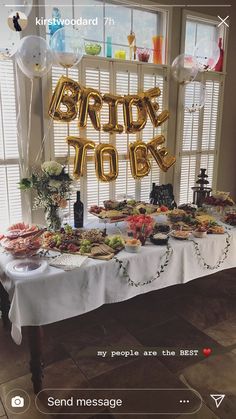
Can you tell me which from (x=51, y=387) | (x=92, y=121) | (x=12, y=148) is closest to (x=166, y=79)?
(x=92, y=121)

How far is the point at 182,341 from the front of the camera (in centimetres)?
241

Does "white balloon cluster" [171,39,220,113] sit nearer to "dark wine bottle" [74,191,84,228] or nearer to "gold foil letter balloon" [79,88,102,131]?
"gold foil letter balloon" [79,88,102,131]

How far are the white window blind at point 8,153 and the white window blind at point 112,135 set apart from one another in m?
0.35

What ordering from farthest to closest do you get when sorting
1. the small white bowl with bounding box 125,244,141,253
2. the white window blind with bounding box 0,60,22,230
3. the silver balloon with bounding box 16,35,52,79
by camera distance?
the white window blind with bounding box 0,60,22,230 → the silver balloon with bounding box 16,35,52,79 → the small white bowl with bounding box 125,244,141,253

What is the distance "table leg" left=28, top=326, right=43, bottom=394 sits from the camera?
183 cm

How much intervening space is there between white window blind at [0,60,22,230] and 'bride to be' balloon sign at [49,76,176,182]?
1.09ft

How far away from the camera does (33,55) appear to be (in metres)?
2.29

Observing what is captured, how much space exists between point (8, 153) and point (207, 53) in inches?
98.0

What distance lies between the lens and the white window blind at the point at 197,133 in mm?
3678

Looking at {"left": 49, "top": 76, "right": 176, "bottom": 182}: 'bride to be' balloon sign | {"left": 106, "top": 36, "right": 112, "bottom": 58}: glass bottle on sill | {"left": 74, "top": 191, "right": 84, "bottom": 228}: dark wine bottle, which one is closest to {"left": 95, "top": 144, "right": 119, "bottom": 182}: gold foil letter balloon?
{"left": 49, "top": 76, "right": 176, "bottom": 182}: 'bride to be' balloon sign

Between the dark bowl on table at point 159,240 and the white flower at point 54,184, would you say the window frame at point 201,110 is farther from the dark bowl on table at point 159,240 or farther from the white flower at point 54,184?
the white flower at point 54,184

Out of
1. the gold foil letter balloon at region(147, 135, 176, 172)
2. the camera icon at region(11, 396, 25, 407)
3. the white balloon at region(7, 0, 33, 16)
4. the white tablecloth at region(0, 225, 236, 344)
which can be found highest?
the white balloon at region(7, 0, 33, 16)

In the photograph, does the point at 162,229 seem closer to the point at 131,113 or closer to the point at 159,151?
the point at 159,151

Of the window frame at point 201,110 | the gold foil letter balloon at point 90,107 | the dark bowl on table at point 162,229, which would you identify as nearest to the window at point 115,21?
the window frame at point 201,110
